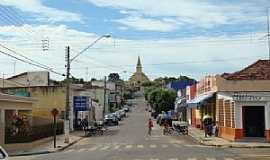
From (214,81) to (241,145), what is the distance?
12.8 metres

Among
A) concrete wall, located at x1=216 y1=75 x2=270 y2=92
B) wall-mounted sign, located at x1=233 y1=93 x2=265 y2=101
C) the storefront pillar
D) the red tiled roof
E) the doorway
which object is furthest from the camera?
the red tiled roof

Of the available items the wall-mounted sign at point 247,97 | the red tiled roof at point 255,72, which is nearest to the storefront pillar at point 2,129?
the wall-mounted sign at point 247,97

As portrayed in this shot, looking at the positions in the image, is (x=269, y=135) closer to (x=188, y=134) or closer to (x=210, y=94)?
(x=210, y=94)

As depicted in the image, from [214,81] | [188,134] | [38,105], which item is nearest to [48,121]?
[38,105]

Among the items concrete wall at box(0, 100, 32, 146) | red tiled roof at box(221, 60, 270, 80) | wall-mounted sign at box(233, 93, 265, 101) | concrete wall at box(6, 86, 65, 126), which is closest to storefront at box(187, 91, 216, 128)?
red tiled roof at box(221, 60, 270, 80)

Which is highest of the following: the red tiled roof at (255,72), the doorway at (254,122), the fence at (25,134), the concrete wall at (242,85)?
the red tiled roof at (255,72)

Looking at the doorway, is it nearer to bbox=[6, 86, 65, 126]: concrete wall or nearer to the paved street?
the paved street

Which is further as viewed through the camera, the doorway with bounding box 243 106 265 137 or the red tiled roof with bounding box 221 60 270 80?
the red tiled roof with bounding box 221 60 270 80

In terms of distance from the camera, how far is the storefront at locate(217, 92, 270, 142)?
46.8 meters

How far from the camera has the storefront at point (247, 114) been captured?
1841 inches

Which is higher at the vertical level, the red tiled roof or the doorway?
the red tiled roof

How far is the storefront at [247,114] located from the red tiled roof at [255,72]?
1684 millimetres

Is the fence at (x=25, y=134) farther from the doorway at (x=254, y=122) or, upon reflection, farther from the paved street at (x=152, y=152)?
the doorway at (x=254, y=122)

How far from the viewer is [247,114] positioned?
48.5m
